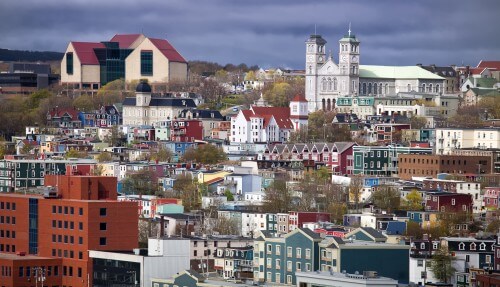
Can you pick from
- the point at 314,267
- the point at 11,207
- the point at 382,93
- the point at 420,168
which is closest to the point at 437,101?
the point at 382,93

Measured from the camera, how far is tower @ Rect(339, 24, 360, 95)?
511 feet

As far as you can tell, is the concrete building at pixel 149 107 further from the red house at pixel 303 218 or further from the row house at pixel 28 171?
the red house at pixel 303 218

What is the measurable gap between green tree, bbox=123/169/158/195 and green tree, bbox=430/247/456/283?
3615 centimetres

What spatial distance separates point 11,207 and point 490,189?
102ft

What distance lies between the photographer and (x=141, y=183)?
353 feet

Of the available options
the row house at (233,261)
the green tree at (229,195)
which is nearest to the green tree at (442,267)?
the row house at (233,261)

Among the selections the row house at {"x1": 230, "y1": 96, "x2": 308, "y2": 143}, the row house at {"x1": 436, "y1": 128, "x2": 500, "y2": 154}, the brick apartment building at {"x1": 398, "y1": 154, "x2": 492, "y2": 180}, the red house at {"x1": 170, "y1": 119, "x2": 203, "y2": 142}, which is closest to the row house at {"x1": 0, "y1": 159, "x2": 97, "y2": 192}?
the brick apartment building at {"x1": 398, "y1": 154, "x2": 492, "y2": 180}

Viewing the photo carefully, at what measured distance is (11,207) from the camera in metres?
74.4

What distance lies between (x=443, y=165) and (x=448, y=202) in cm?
1700

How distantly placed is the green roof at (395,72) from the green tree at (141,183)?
5263 centimetres

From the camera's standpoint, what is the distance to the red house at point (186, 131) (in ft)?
445

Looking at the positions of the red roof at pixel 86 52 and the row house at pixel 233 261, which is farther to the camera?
the red roof at pixel 86 52

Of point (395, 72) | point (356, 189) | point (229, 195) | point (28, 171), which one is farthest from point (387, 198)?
point (395, 72)

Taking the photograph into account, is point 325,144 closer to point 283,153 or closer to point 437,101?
point 283,153
